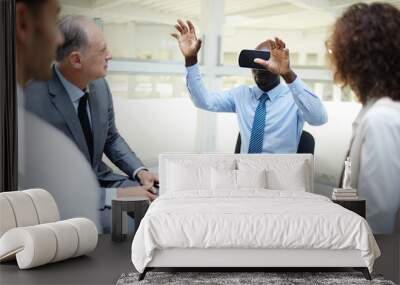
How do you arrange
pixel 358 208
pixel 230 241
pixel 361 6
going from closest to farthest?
pixel 230 241 < pixel 358 208 < pixel 361 6

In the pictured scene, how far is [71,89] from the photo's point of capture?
25.1 ft

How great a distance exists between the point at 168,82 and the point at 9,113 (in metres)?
1.67

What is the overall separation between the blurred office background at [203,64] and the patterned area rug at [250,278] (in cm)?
231

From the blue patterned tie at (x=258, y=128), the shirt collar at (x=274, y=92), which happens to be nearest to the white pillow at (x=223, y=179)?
the blue patterned tie at (x=258, y=128)

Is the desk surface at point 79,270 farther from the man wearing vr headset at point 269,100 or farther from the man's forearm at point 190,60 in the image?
the man's forearm at point 190,60

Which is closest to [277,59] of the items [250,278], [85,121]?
[85,121]

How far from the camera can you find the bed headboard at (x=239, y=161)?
709 centimetres

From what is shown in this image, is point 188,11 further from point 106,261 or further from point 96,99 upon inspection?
point 106,261

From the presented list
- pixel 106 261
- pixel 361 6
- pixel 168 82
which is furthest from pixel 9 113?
pixel 361 6

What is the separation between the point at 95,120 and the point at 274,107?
74.4 inches

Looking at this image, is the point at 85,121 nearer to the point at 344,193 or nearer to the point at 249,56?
the point at 249,56

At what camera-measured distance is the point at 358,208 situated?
23.1 ft

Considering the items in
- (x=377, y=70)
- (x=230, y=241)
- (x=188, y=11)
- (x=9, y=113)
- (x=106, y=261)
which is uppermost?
(x=188, y=11)

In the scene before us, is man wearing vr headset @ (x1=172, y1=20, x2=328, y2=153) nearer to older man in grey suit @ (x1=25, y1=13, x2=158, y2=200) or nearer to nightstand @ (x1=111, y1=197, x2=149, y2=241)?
older man in grey suit @ (x1=25, y1=13, x2=158, y2=200)
